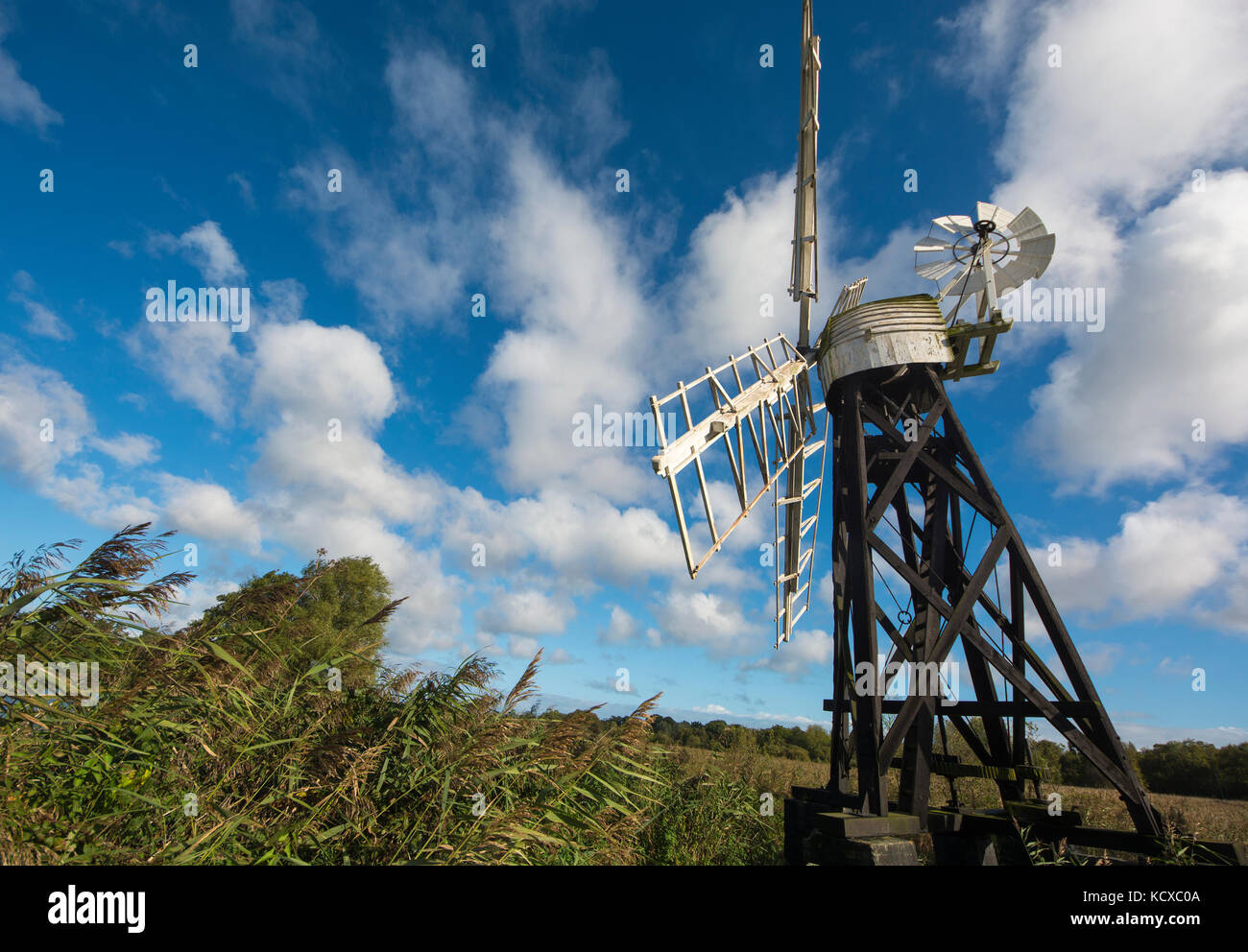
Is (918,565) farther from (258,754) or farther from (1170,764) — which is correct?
(1170,764)

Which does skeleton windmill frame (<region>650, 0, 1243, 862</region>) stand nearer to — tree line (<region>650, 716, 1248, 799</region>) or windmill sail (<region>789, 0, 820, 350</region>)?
windmill sail (<region>789, 0, 820, 350</region>)

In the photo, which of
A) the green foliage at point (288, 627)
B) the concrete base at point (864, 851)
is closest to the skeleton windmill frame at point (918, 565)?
the concrete base at point (864, 851)

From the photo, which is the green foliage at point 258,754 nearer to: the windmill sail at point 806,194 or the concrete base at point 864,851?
the concrete base at point 864,851

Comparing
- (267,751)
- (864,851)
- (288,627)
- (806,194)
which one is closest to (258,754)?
(267,751)

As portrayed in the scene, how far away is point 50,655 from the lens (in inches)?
113

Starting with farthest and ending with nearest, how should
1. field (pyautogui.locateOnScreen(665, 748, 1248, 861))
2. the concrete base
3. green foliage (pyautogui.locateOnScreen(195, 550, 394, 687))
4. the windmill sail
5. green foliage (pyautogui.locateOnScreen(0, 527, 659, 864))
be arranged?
the windmill sail, field (pyautogui.locateOnScreen(665, 748, 1248, 861)), the concrete base, green foliage (pyautogui.locateOnScreen(195, 550, 394, 687)), green foliage (pyautogui.locateOnScreen(0, 527, 659, 864))

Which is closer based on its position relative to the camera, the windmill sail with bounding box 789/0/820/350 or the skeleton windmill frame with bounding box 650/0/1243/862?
the skeleton windmill frame with bounding box 650/0/1243/862

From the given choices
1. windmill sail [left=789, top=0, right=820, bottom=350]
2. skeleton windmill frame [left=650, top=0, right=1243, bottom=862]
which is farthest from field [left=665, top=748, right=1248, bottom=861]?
windmill sail [left=789, top=0, right=820, bottom=350]

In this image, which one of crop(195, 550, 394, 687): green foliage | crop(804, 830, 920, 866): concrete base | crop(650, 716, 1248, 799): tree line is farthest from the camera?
crop(650, 716, 1248, 799): tree line

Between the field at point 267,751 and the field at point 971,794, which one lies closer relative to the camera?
the field at point 267,751

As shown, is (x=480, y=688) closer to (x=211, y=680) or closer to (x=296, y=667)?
(x=296, y=667)
